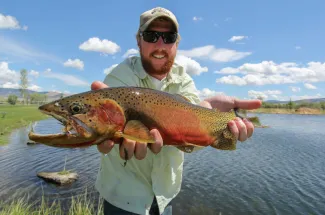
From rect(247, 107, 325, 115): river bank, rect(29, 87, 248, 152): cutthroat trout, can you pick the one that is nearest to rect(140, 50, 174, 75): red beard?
rect(29, 87, 248, 152): cutthroat trout

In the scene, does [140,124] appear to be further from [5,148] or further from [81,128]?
[5,148]

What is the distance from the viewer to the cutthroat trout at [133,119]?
2.85 m

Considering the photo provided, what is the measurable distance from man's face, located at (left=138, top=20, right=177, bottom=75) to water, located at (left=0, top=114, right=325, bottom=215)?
11.8 metres

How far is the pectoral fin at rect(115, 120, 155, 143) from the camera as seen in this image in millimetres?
2914

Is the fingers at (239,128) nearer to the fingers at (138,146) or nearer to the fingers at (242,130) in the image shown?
the fingers at (242,130)

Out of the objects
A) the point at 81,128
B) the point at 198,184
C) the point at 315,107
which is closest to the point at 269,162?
the point at 198,184

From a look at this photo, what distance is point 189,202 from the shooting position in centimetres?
1509

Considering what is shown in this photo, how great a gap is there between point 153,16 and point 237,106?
183 centimetres

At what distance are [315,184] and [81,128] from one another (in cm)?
1914

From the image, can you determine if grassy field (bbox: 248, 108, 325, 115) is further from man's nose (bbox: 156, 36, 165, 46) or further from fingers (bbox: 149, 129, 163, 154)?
fingers (bbox: 149, 129, 163, 154)

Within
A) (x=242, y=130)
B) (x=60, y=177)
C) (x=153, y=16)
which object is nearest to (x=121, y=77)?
(x=153, y=16)

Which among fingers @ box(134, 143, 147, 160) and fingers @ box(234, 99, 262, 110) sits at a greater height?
fingers @ box(234, 99, 262, 110)

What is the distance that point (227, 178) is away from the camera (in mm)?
18938

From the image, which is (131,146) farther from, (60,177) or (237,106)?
(60,177)
